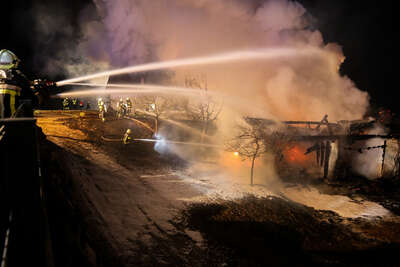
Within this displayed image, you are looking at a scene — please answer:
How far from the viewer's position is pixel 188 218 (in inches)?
349

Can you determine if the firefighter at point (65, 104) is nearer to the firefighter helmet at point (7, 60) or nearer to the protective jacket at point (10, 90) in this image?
the firefighter helmet at point (7, 60)

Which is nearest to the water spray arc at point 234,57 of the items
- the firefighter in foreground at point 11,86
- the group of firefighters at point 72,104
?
the group of firefighters at point 72,104

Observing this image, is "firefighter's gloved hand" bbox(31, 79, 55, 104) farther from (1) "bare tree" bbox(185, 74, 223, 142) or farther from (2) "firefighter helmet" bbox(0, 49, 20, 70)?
(1) "bare tree" bbox(185, 74, 223, 142)

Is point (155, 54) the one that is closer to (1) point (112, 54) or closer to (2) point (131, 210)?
(1) point (112, 54)

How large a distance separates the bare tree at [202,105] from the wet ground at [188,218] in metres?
8.92

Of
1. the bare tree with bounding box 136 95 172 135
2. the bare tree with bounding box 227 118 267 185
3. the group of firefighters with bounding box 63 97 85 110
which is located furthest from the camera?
the group of firefighters with bounding box 63 97 85 110

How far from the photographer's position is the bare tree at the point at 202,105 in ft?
76.5

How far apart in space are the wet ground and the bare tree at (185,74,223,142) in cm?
892

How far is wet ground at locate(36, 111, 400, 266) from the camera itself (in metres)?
6.19

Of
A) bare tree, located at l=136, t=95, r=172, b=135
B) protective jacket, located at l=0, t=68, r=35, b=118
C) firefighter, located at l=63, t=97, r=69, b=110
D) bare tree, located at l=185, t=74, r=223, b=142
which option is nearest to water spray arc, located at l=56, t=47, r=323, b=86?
bare tree, located at l=185, t=74, r=223, b=142

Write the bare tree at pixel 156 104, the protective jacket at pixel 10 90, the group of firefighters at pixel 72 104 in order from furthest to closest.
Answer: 1. the group of firefighters at pixel 72 104
2. the bare tree at pixel 156 104
3. the protective jacket at pixel 10 90

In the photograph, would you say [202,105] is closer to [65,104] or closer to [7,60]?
[65,104]

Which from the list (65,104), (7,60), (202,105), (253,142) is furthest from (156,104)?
(7,60)

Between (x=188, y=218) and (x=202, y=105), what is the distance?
15624 millimetres
